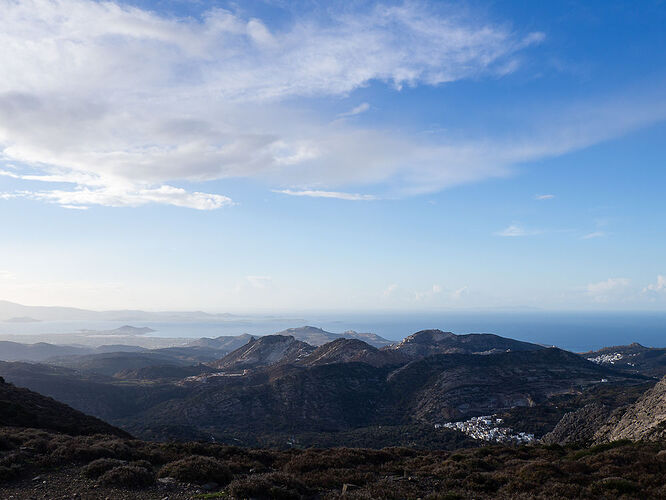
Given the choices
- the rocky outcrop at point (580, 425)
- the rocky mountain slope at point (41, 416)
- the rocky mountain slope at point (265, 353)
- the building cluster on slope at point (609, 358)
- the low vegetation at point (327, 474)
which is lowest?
the rocky mountain slope at point (265, 353)

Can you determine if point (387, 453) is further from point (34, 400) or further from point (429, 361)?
point (429, 361)

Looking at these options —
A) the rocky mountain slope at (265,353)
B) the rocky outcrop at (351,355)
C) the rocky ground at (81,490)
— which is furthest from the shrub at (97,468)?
the rocky mountain slope at (265,353)


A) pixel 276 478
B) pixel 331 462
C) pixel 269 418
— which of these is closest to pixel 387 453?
pixel 331 462

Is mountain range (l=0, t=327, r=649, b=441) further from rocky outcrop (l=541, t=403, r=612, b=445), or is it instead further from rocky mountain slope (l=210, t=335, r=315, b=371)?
rocky mountain slope (l=210, t=335, r=315, b=371)

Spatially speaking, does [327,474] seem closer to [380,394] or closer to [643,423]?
[643,423]

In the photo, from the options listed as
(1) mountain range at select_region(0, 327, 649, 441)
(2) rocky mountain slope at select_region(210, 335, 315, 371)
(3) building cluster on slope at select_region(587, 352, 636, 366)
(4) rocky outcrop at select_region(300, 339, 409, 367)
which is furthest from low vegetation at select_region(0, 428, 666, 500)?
(3) building cluster on slope at select_region(587, 352, 636, 366)

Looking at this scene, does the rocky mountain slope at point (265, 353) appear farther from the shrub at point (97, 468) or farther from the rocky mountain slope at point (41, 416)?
the shrub at point (97, 468)

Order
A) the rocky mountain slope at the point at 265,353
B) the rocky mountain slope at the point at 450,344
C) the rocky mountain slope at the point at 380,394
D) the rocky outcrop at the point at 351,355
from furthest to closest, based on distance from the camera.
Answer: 1. the rocky mountain slope at the point at 450,344
2. the rocky mountain slope at the point at 265,353
3. the rocky outcrop at the point at 351,355
4. the rocky mountain slope at the point at 380,394
